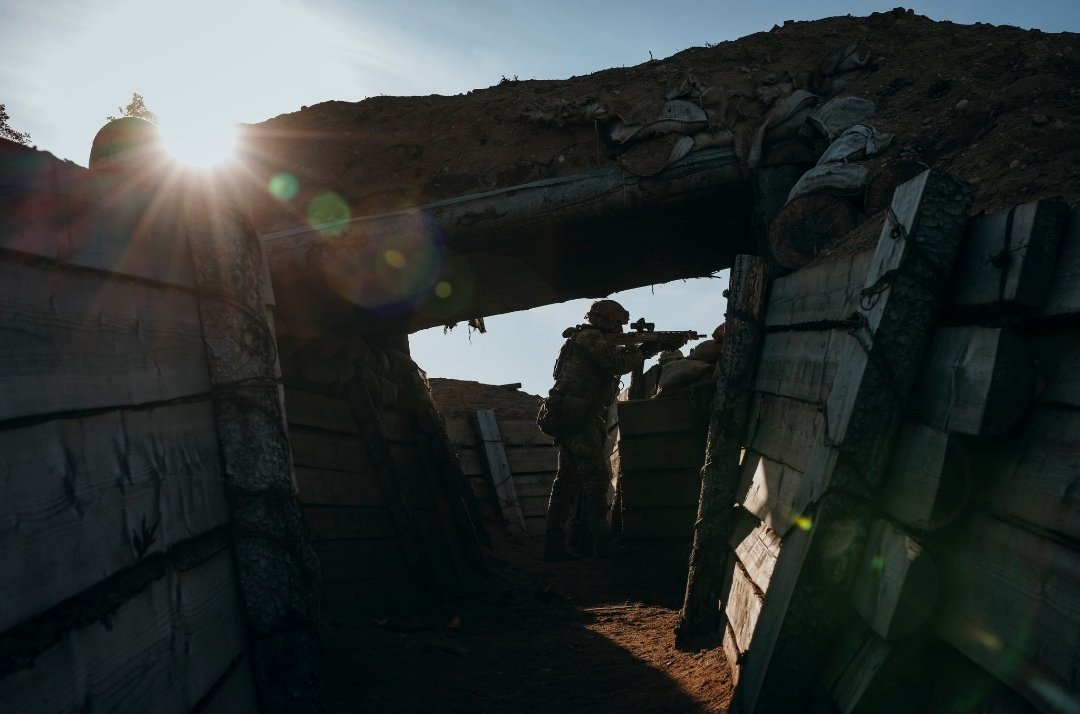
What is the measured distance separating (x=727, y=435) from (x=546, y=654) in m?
2.23

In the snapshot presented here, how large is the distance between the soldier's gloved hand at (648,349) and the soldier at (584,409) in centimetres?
1

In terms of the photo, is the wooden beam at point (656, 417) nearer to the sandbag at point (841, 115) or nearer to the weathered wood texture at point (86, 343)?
the sandbag at point (841, 115)

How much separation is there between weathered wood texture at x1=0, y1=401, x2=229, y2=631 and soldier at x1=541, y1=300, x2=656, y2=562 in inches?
291

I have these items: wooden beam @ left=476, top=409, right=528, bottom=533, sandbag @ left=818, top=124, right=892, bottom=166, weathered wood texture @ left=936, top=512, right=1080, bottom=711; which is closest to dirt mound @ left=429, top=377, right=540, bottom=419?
wooden beam @ left=476, top=409, right=528, bottom=533

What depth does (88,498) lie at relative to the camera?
5.40ft

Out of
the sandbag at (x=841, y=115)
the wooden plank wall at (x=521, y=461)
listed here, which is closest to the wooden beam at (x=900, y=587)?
the sandbag at (x=841, y=115)

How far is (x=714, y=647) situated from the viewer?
4480 mm

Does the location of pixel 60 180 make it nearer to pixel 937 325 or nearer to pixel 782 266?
pixel 937 325

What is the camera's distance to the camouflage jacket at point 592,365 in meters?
9.62

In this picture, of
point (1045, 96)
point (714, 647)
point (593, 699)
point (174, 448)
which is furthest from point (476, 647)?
point (1045, 96)

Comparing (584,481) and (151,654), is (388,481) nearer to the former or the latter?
(584,481)

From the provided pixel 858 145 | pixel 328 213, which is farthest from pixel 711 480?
pixel 328 213

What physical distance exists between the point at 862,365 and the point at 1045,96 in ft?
10.7

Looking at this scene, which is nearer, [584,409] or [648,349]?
[648,349]
